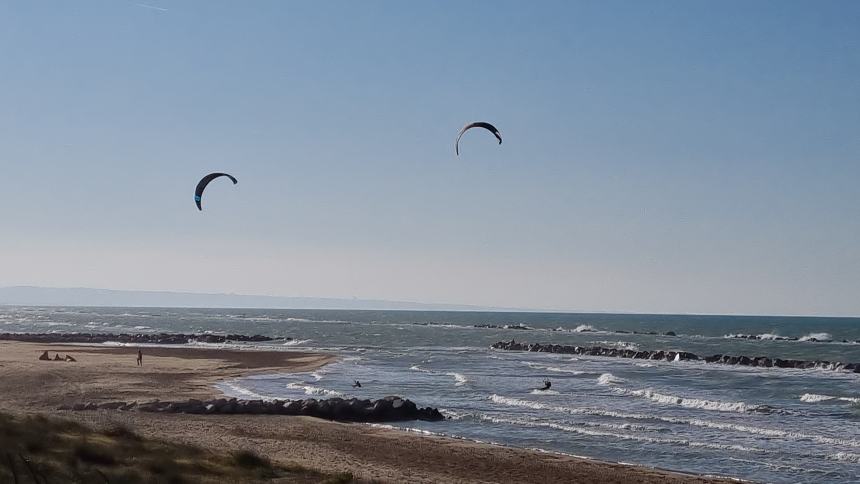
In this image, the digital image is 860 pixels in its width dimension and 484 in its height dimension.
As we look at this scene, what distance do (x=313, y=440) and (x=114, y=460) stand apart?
8.46 m

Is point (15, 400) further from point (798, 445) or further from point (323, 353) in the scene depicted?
point (323, 353)

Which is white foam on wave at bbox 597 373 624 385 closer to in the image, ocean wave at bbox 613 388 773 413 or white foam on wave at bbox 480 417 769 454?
ocean wave at bbox 613 388 773 413

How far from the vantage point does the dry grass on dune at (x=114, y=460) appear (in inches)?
404

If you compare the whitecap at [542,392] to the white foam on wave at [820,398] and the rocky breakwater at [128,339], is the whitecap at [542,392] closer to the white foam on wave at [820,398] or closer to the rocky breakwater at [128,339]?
the white foam on wave at [820,398]

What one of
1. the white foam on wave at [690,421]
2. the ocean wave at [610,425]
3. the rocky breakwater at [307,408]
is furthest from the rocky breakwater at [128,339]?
the ocean wave at [610,425]

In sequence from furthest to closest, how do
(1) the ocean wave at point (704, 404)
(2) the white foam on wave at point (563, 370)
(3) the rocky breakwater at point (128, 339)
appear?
1. (3) the rocky breakwater at point (128, 339)
2. (2) the white foam on wave at point (563, 370)
3. (1) the ocean wave at point (704, 404)

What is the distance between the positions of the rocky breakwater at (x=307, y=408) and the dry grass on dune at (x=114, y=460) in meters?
8.94

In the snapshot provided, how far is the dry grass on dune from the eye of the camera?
33.7 ft

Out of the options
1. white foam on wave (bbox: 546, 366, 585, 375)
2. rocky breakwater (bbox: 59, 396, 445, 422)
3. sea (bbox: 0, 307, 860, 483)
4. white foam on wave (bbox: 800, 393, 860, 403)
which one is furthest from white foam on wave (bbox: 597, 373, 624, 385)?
rocky breakwater (bbox: 59, 396, 445, 422)

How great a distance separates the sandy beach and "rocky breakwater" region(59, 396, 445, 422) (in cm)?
82

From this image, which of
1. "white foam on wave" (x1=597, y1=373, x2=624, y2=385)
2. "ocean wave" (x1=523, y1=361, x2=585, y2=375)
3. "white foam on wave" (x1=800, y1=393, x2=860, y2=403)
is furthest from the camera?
"ocean wave" (x1=523, y1=361, x2=585, y2=375)

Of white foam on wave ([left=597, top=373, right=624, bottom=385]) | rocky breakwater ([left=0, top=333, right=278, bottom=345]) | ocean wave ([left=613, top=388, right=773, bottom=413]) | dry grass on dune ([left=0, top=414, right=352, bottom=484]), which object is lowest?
rocky breakwater ([left=0, top=333, right=278, bottom=345])

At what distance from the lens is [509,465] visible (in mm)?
17422

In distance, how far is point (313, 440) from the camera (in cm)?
1989
